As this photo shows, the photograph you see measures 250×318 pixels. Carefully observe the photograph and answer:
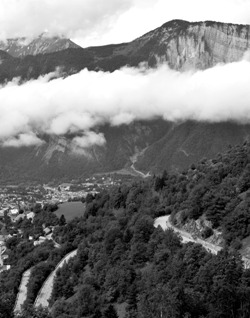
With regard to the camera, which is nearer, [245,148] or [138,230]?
[138,230]

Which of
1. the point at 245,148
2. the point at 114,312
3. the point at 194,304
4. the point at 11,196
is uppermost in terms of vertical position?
the point at 245,148

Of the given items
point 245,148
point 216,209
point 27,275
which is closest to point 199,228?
point 216,209

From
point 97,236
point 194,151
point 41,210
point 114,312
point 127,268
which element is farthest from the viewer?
point 194,151

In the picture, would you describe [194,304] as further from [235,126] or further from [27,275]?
[235,126]

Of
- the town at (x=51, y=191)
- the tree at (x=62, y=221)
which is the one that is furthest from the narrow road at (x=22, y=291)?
the town at (x=51, y=191)

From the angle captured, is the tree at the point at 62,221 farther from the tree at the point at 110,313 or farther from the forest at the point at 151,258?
the tree at the point at 110,313

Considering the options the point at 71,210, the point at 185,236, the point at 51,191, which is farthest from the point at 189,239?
the point at 51,191

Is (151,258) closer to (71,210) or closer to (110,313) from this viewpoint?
(110,313)

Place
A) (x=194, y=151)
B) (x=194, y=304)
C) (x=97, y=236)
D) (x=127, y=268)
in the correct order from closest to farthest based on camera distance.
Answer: (x=194, y=304)
(x=127, y=268)
(x=97, y=236)
(x=194, y=151)
